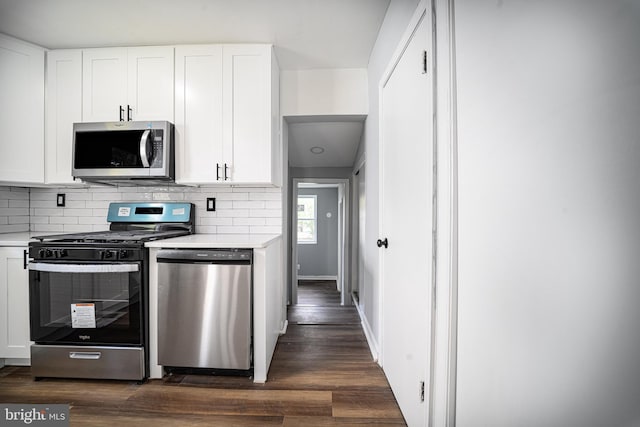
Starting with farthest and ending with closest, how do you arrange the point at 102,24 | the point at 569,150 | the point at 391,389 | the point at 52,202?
1. the point at 52,202
2. the point at 102,24
3. the point at 391,389
4. the point at 569,150

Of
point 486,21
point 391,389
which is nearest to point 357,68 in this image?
point 486,21

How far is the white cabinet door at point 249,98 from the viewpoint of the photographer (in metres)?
2.05

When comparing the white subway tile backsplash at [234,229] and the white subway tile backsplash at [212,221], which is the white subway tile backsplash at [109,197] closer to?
the white subway tile backsplash at [212,221]

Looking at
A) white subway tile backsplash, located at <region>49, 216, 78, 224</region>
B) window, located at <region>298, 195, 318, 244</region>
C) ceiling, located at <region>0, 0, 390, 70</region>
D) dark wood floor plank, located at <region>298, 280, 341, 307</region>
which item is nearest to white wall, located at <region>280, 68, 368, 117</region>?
ceiling, located at <region>0, 0, 390, 70</region>

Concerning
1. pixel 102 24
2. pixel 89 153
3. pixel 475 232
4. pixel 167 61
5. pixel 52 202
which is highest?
pixel 102 24

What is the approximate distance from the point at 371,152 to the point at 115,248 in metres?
2.02

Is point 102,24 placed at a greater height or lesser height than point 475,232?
greater

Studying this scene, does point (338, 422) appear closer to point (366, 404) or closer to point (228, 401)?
point (366, 404)

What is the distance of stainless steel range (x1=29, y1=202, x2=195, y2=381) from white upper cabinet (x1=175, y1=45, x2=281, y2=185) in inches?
32.1

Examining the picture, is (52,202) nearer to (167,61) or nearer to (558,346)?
(167,61)

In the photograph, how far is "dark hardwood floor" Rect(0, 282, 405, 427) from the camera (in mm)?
1384

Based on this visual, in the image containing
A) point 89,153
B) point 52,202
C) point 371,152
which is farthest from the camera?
point 52,202

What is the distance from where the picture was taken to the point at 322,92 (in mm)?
2463

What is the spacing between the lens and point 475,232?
81 cm
